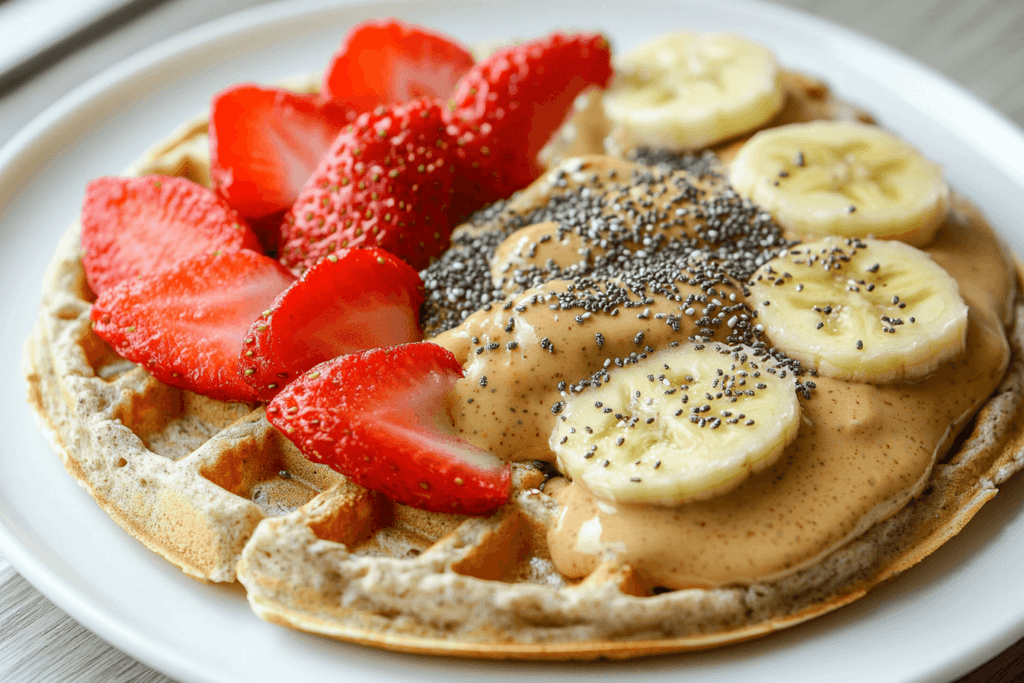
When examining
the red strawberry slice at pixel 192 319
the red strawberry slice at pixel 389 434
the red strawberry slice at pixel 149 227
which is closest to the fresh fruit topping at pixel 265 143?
the red strawberry slice at pixel 149 227

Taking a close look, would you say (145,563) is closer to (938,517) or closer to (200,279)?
(200,279)

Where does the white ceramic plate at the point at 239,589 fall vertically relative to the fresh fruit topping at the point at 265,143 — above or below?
below

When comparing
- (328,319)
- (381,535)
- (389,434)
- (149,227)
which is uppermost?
(149,227)

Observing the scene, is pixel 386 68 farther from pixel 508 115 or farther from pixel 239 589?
pixel 239 589

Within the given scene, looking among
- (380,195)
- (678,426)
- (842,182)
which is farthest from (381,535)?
(842,182)

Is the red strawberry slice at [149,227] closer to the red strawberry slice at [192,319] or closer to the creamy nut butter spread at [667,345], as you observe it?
the red strawberry slice at [192,319]
